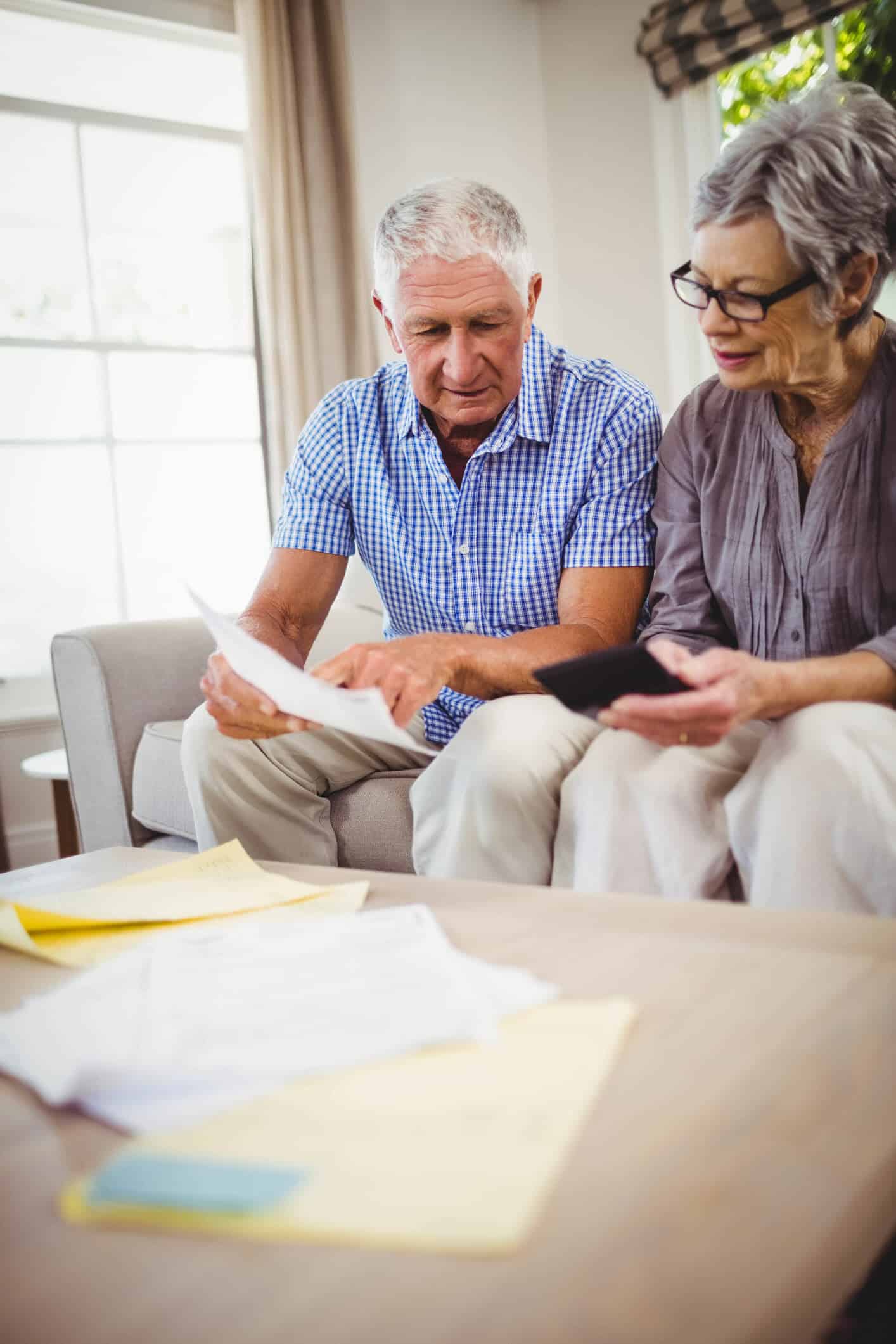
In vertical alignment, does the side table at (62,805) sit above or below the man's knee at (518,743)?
below

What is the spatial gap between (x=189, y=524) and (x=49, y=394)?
0.56 m

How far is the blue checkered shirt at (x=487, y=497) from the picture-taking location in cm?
162

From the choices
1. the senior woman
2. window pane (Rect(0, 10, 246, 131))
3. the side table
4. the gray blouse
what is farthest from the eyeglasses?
window pane (Rect(0, 10, 246, 131))

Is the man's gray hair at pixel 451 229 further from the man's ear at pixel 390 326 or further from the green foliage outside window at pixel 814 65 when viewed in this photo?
the green foliage outside window at pixel 814 65

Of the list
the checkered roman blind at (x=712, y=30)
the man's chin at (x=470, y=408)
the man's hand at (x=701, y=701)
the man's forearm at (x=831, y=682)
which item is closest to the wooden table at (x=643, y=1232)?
the man's hand at (x=701, y=701)

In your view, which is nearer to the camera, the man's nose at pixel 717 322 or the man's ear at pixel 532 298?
the man's nose at pixel 717 322

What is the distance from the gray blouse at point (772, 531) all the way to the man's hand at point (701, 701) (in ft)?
0.58

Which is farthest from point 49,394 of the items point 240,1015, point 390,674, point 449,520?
point 240,1015

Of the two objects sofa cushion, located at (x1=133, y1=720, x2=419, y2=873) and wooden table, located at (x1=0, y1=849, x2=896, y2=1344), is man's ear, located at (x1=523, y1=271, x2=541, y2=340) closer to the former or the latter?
sofa cushion, located at (x1=133, y1=720, x2=419, y2=873)

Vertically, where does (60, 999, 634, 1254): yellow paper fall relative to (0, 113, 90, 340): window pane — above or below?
below

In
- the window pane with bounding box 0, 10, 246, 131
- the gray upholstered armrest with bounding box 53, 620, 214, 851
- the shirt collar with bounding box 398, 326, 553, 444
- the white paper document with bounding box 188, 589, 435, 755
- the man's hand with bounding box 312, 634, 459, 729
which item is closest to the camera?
the white paper document with bounding box 188, 589, 435, 755

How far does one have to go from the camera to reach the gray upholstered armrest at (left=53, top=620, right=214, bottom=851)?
2.00 metres

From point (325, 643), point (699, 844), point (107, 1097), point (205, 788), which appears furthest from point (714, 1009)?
point (325, 643)

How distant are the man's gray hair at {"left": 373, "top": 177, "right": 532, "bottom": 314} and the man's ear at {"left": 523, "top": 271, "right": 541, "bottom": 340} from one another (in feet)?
0.13
